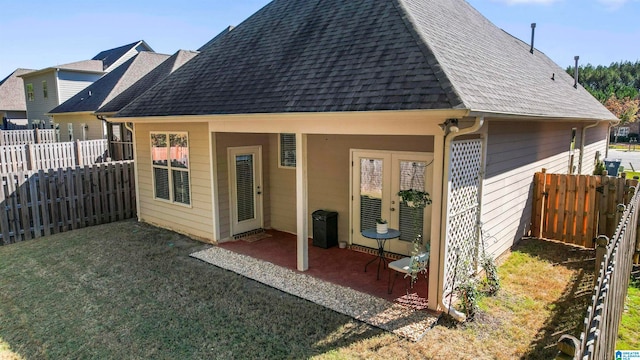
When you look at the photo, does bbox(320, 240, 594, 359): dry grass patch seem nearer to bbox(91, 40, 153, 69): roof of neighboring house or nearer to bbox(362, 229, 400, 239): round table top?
bbox(362, 229, 400, 239): round table top

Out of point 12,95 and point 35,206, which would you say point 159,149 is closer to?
point 35,206

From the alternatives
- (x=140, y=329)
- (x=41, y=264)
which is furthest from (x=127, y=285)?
(x=41, y=264)

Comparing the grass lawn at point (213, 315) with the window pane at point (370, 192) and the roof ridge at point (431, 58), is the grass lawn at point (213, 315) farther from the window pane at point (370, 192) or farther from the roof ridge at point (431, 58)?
the roof ridge at point (431, 58)

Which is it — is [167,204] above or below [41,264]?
above

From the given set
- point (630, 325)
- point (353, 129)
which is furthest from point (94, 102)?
point (630, 325)

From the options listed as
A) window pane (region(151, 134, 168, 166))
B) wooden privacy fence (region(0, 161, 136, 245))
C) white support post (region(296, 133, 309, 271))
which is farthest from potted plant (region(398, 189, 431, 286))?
wooden privacy fence (region(0, 161, 136, 245))

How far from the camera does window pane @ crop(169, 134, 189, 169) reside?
9281 mm

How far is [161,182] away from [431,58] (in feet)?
24.2

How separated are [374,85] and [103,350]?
5069mm

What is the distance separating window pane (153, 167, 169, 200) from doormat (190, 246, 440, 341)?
2660 millimetres

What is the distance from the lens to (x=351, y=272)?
23.9ft

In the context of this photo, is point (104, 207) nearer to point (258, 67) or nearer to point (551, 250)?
point (258, 67)

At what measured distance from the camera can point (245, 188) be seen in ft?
31.2

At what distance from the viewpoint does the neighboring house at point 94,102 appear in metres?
21.8
